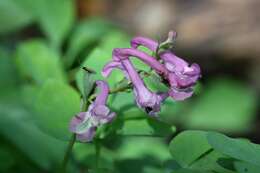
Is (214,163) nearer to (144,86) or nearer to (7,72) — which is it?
(144,86)

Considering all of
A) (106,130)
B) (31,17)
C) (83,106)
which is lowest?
(106,130)

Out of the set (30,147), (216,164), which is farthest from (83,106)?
(30,147)

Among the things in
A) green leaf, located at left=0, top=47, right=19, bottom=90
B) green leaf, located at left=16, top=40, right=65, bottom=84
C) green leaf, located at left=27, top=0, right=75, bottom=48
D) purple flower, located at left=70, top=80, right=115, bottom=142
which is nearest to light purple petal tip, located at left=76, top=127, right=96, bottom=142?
purple flower, located at left=70, top=80, right=115, bottom=142

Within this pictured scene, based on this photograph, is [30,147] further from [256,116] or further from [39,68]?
[256,116]

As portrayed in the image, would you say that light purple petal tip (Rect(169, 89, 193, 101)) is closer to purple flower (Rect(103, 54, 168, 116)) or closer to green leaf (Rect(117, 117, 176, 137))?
purple flower (Rect(103, 54, 168, 116))

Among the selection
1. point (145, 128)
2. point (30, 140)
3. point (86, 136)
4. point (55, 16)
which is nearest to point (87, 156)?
point (30, 140)

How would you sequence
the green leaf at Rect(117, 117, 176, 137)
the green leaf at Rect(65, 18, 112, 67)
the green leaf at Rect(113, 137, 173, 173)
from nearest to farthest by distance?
the green leaf at Rect(117, 117, 176, 137), the green leaf at Rect(113, 137, 173, 173), the green leaf at Rect(65, 18, 112, 67)
